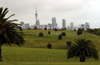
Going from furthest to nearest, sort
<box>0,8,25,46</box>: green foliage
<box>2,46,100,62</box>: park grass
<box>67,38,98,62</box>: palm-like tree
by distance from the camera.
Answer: <box>2,46,100,62</box>: park grass < <box>67,38,98,62</box>: palm-like tree < <box>0,8,25,46</box>: green foliage

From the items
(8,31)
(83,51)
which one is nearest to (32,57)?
(83,51)

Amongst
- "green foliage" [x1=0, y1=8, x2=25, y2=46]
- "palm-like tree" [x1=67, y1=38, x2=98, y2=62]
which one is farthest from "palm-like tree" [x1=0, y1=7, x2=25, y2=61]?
"palm-like tree" [x1=67, y1=38, x2=98, y2=62]

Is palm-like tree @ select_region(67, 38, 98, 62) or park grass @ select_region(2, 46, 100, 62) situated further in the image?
park grass @ select_region(2, 46, 100, 62)

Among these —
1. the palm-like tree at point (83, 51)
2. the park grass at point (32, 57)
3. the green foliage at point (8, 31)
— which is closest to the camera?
the green foliage at point (8, 31)

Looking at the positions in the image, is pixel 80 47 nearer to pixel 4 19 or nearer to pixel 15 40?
pixel 15 40

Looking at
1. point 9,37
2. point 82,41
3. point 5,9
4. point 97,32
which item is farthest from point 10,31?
point 97,32

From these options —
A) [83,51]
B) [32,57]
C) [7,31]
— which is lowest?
[32,57]

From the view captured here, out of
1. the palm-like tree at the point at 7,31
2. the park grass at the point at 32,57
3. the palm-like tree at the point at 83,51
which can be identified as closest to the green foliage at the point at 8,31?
the palm-like tree at the point at 7,31

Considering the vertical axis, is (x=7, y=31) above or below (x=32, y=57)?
above

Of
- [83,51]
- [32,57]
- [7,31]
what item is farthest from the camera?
[32,57]

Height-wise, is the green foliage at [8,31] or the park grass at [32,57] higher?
the green foliage at [8,31]

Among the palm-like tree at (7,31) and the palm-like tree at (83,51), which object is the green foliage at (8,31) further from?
the palm-like tree at (83,51)

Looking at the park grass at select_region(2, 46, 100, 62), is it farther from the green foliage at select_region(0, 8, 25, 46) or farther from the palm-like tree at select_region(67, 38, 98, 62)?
the green foliage at select_region(0, 8, 25, 46)

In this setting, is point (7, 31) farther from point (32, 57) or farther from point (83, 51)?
point (32, 57)
